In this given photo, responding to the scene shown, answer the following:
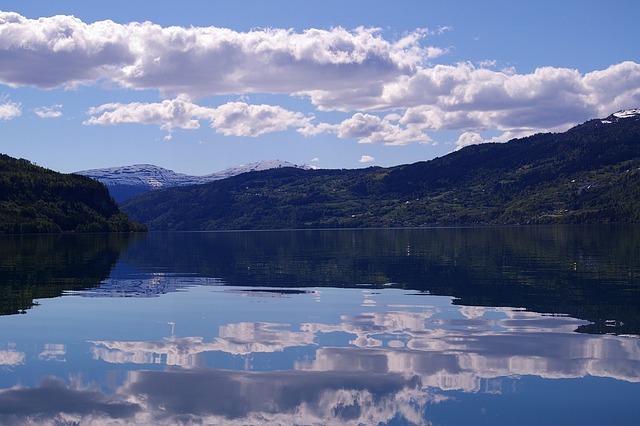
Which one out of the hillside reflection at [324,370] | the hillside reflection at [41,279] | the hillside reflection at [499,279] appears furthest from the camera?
the hillside reflection at [41,279]

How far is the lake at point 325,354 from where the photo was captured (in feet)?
79.0

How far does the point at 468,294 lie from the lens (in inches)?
2292

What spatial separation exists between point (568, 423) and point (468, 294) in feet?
118

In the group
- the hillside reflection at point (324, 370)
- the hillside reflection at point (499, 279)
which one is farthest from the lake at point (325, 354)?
the hillside reflection at point (499, 279)

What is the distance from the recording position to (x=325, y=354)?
108 ft

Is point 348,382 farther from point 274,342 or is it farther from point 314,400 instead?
point 274,342

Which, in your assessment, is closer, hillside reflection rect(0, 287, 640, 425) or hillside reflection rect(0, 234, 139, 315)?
hillside reflection rect(0, 287, 640, 425)

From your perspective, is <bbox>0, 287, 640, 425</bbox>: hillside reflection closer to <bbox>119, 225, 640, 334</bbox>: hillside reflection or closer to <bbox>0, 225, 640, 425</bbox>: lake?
<bbox>0, 225, 640, 425</bbox>: lake

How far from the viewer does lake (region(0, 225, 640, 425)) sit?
2408cm

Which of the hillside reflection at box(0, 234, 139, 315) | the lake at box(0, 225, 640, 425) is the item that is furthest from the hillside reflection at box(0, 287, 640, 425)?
Result: the hillside reflection at box(0, 234, 139, 315)

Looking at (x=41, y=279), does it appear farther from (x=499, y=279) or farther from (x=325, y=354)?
(x=325, y=354)

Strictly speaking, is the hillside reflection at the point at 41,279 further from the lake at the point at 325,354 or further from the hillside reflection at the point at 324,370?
the hillside reflection at the point at 324,370

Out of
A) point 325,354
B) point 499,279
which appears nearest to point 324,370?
point 325,354

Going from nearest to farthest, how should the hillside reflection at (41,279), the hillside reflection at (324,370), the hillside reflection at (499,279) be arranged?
the hillside reflection at (324,370) → the hillside reflection at (499,279) → the hillside reflection at (41,279)
